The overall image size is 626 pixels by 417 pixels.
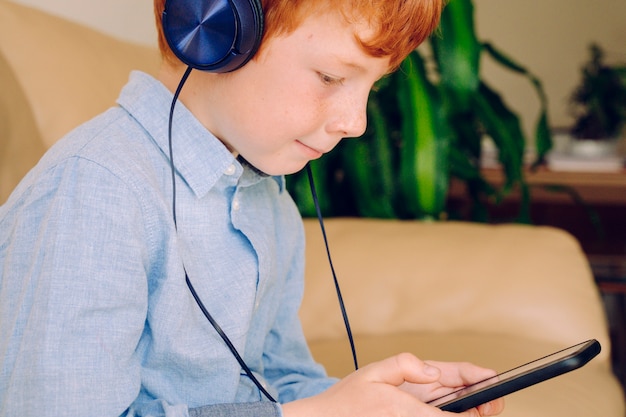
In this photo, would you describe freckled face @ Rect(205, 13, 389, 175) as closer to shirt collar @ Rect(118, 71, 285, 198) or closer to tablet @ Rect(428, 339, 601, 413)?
shirt collar @ Rect(118, 71, 285, 198)

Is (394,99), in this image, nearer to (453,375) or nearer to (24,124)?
(24,124)

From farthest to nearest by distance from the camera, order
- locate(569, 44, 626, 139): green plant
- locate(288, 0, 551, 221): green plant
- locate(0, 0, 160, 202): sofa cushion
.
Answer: locate(569, 44, 626, 139): green plant, locate(288, 0, 551, 221): green plant, locate(0, 0, 160, 202): sofa cushion

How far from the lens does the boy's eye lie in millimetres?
656

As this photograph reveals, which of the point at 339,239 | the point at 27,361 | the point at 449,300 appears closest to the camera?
the point at 27,361

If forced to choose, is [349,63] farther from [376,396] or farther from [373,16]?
[376,396]

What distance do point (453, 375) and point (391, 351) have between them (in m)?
0.32

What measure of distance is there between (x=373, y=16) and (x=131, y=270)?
30cm

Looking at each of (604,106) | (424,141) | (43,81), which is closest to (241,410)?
(43,81)

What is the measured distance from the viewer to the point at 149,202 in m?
0.63

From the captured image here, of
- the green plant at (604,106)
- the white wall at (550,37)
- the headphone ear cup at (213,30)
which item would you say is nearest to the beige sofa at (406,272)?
the headphone ear cup at (213,30)

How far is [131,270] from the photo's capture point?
60cm

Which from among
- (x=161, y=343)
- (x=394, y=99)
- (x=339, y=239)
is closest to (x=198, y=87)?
(x=161, y=343)

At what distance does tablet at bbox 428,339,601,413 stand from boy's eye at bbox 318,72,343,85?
0.98 feet

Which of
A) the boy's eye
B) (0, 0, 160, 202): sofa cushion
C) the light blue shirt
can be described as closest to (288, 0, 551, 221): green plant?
(0, 0, 160, 202): sofa cushion
